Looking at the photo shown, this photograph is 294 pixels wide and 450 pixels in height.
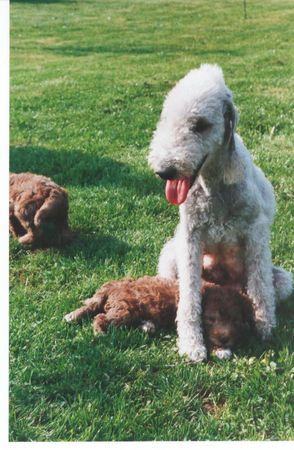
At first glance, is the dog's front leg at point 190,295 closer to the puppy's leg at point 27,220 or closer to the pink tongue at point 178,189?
the pink tongue at point 178,189

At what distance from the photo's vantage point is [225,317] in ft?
11.5

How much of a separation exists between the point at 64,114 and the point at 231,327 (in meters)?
3.88

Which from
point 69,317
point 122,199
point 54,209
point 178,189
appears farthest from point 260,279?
point 122,199

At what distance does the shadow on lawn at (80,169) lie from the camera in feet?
17.7

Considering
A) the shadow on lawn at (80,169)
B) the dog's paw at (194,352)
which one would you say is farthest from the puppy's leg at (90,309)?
the shadow on lawn at (80,169)

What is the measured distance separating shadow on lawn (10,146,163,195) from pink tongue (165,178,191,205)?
2.01 metres

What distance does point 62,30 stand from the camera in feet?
19.9

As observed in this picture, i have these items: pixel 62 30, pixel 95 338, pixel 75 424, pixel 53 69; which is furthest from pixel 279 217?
pixel 53 69

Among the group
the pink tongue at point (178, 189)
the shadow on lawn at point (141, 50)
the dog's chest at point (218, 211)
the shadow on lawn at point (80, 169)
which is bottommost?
the shadow on lawn at point (80, 169)

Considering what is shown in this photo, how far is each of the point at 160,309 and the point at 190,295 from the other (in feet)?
0.74

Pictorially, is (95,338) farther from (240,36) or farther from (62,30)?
(240,36)

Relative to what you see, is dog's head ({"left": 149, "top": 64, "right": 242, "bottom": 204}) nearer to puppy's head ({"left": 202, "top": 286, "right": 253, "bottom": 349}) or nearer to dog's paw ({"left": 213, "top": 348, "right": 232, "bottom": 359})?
puppy's head ({"left": 202, "top": 286, "right": 253, "bottom": 349})

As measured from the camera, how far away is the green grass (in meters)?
3.14

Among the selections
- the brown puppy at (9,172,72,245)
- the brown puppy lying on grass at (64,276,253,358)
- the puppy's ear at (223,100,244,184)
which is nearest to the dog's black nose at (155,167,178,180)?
the puppy's ear at (223,100,244,184)
